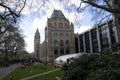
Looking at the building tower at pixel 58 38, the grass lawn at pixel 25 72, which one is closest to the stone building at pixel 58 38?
the building tower at pixel 58 38

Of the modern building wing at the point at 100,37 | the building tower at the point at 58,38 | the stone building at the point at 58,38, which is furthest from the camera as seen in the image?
the stone building at the point at 58,38

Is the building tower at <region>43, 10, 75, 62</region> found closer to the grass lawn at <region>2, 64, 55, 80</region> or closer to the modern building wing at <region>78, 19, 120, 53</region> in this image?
the modern building wing at <region>78, 19, 120, 53</region>

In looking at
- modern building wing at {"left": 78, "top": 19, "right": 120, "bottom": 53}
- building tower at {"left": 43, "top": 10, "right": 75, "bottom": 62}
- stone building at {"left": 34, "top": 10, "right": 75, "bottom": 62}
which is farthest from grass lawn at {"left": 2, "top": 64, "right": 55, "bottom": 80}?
stone building at {"left": 34, "top": 10, "right": 75, "bottom": 62}

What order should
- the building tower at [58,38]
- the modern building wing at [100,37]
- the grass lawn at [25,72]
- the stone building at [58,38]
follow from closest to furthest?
the grass lawn at [25,72], the modern building wing at [100,37], the building tower at [58,38], the stone building at [58,38]

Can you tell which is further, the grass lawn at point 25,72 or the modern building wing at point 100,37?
the modern building wing at point 100,37

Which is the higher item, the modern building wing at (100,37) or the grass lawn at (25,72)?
the modern building wing at (100,37)

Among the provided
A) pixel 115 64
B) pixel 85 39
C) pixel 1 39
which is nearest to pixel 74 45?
pixel 85 39

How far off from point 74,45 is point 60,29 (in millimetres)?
13820

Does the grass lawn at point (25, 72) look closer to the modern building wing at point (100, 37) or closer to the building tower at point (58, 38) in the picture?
the modern building wing at point (100, 37)

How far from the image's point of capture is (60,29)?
120750 mm

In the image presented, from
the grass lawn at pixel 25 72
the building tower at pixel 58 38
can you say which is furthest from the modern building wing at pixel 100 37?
the building tower at pixel 58 38

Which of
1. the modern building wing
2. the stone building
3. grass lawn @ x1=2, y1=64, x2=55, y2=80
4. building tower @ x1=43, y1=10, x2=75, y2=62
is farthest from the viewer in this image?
the stone building

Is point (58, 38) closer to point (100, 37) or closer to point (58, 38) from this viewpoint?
point (58, 38)

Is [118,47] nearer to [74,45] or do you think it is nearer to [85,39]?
[85,39]
